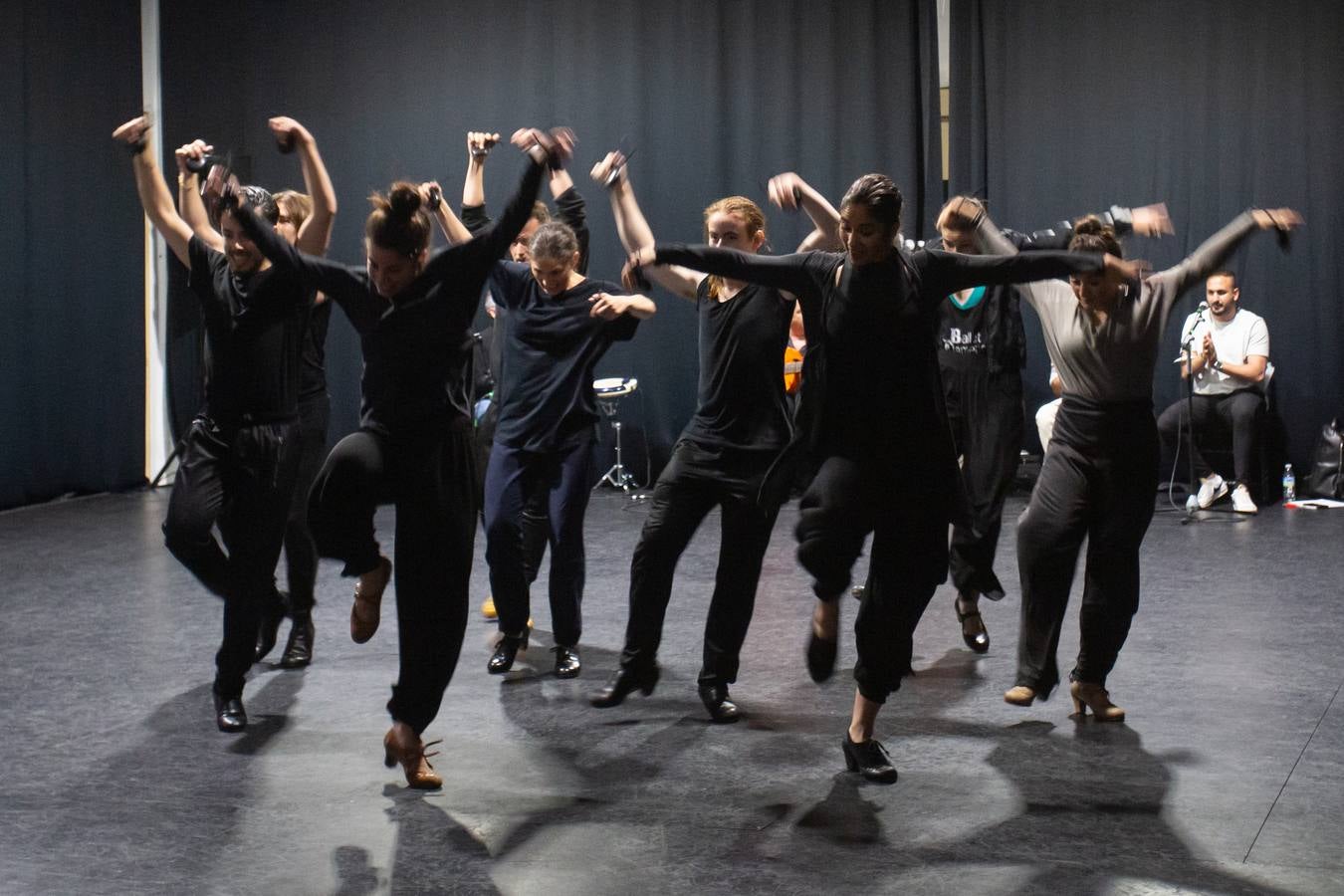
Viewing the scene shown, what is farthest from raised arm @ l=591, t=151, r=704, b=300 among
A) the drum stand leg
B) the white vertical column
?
the white vertical column

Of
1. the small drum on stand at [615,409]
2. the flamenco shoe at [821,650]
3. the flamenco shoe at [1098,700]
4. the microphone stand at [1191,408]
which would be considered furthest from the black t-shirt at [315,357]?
the microphone stand at [1191,408]

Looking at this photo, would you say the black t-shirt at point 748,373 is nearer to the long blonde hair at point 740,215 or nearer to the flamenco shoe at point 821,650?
the long blonde hair at point 740,215

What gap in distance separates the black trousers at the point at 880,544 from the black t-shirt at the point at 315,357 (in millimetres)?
1844

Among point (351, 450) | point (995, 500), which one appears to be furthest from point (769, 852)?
point (995, 500)

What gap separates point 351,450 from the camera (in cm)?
328

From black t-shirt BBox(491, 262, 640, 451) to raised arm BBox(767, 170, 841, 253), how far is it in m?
0.68

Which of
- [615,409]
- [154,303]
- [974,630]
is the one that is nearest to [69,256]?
[154,303]

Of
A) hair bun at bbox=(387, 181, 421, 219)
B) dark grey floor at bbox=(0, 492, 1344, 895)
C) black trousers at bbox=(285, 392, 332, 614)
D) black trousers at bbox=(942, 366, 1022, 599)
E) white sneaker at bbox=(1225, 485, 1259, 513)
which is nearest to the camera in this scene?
dark grey floor at bbox=(0, 492, 1344, 895)

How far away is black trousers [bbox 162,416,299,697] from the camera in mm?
3928

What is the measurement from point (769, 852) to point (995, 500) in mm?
2107

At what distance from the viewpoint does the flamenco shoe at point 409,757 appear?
3406mm

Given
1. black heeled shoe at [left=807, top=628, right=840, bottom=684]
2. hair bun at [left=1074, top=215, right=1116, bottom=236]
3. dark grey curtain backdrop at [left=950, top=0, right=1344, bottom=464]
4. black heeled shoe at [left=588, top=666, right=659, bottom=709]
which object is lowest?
black heeled shoe at [left=588, top=666, right=659, bottom=709]

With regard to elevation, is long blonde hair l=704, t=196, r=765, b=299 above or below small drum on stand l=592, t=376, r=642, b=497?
above

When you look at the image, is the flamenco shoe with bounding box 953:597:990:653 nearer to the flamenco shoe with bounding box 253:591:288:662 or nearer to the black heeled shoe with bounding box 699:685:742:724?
the black heeled shoe with bounding box 699:685:742:724
